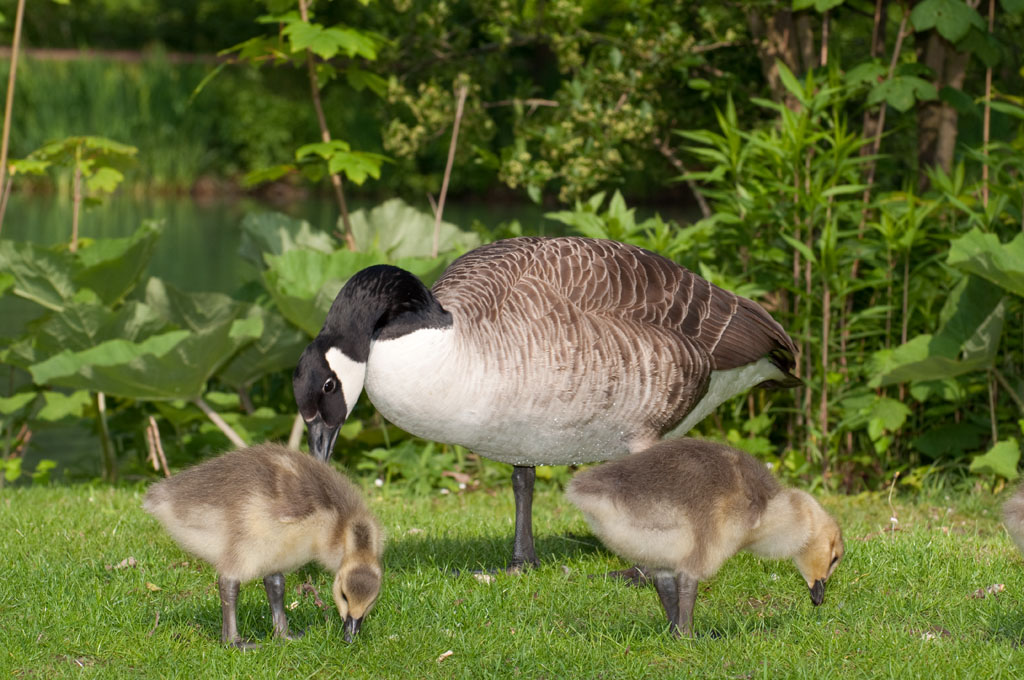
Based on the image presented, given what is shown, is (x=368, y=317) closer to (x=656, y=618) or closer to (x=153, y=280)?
(x=656, y=618)

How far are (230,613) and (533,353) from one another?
1715mm

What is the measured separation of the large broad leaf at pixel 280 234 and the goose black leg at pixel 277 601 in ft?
17.7

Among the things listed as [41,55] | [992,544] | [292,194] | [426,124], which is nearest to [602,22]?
[426,124]

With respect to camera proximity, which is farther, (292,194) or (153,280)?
(292,194)

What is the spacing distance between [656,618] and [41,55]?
3464 cm

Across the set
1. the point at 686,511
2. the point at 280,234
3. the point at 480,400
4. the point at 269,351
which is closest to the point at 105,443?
the point at 269,351

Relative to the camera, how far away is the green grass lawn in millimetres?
4551

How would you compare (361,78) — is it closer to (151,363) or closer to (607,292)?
(151,363)

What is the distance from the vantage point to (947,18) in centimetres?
839

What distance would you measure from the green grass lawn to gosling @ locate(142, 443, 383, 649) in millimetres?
262

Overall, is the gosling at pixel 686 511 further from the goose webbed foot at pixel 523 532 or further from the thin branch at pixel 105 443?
the thin branch at pixel 105 443

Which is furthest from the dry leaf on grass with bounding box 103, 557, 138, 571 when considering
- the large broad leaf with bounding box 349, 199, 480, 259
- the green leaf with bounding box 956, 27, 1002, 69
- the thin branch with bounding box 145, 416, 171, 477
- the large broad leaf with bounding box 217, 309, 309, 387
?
the green leaf with bounding box 956, 27, 1002, 69

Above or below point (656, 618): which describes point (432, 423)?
above

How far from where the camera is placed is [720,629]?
16.3 feet
